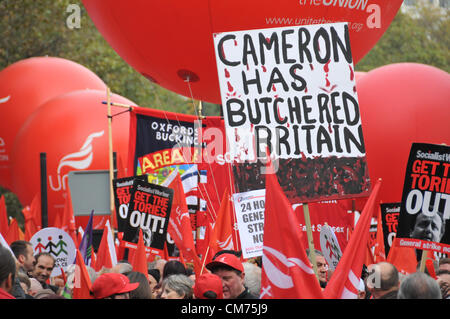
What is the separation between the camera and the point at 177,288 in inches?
219

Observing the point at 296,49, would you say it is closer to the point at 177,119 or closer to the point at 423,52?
the point at 177,119

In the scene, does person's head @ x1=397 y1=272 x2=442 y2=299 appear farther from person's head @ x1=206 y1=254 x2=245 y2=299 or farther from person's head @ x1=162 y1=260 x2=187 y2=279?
person's head @ x1=162 y1=260 x2=187 y2=279

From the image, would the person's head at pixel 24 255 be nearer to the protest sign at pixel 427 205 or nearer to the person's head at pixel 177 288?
the person's head at pixel 177 288

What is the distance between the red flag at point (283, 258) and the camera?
454 cm

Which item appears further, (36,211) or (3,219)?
(36,211)

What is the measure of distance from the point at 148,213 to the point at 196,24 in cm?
223

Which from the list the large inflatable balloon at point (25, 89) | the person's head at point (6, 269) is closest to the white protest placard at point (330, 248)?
the person's head at point (6, 269)

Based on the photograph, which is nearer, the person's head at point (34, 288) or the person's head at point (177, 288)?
the person's head at point (177, 288)

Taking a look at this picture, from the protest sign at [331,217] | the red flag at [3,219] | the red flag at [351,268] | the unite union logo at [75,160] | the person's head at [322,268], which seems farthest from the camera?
the unite union logo at [75,160]

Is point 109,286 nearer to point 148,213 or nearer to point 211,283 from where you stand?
point 211,283

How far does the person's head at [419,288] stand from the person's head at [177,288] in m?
1.84

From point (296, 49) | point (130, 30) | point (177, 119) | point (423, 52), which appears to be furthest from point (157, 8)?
point (423, 52)

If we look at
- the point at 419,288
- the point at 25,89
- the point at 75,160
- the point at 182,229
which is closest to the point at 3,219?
the point at 182,229
